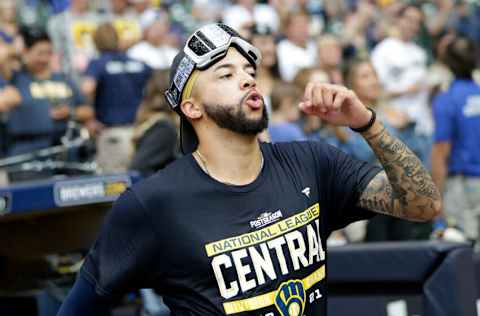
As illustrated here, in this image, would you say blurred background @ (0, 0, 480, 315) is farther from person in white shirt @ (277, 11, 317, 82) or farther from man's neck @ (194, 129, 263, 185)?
man's neck @ (194, 129, 263, 185)

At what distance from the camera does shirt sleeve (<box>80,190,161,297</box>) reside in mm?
3594

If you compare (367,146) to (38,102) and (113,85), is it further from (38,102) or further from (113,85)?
(113,85)

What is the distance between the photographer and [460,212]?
8562 mm

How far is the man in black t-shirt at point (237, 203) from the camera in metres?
3.56

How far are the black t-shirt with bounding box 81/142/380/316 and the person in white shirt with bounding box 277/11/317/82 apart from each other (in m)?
7.78

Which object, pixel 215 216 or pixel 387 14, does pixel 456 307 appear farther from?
pixel 387 14

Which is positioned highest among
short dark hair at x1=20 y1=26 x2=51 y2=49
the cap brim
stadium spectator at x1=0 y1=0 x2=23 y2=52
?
stadium spectator at x1=0 y1=0 x2=23 y2=52

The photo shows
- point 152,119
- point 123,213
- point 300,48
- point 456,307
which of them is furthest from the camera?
point 300,48

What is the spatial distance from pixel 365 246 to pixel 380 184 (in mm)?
1676

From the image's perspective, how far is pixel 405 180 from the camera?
12.1 feet

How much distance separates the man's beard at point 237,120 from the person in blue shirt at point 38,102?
504 cm

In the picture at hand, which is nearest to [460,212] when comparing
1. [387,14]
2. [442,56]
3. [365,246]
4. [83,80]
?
[442,56]

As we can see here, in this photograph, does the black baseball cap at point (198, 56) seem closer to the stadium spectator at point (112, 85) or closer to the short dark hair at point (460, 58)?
the short dark hair at point (460, 58)

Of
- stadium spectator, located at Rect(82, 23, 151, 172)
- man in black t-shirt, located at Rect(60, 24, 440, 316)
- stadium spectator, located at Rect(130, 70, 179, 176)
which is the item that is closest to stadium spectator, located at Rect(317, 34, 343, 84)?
stadium spectator, located at Rect(82, 23, 151, 172)
